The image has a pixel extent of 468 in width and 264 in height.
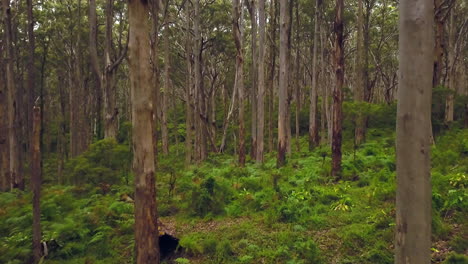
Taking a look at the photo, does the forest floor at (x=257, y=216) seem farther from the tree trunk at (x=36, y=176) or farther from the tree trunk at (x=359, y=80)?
Answer: the tree trunk at (x=359, y=80)

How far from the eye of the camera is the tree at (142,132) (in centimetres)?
553

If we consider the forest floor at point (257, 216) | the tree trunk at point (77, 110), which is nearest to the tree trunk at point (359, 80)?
the forest floor at point (257, 216)

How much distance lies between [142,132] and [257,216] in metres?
3.40

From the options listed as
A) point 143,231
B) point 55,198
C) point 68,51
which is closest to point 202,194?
point 143,231

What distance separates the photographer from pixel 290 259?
5770 mm

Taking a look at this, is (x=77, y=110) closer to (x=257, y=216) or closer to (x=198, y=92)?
(x=198, y=92)

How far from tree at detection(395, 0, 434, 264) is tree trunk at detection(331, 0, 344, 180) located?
24.1ft

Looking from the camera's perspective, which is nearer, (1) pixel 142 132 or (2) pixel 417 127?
(2) pixel 417 127

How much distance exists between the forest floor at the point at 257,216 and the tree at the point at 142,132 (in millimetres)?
714

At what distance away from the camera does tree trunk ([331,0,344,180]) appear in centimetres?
952

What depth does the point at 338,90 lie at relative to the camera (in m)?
9.80

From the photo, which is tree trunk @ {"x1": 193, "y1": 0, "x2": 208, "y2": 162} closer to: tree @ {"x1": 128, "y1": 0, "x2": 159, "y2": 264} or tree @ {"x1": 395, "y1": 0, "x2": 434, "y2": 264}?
tree @ {"x1": 128, "y1": 0, "x2": 159, "y2": 264}

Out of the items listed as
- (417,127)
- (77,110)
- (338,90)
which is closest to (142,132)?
(417,127)

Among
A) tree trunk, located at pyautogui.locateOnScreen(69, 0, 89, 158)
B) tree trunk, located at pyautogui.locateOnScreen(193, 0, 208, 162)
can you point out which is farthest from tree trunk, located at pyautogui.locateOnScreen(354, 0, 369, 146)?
tree trunk, located at pyautogui.locateOnScreen(69, 0, 89, 158)
